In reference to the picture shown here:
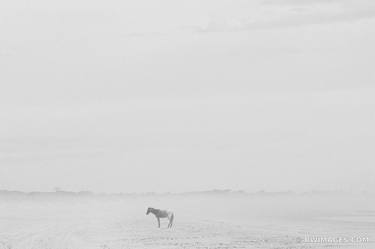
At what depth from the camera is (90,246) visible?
42.0m

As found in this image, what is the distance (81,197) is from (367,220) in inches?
2499

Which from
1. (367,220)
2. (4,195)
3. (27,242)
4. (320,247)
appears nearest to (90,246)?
(27,242)

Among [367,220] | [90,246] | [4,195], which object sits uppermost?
[4,195]

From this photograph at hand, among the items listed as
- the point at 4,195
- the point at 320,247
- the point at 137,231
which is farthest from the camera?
the point at 4,195

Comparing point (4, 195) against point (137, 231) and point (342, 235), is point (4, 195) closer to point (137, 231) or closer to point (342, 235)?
point (137, 231)

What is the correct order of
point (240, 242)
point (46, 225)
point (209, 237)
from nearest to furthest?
point (240, 242) → point (209, 237) → point (46, 225)

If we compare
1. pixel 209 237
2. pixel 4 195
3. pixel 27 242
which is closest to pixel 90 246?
pixel 27 242

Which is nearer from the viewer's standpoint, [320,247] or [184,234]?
[320,247]

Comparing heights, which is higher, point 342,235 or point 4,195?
point 4,195

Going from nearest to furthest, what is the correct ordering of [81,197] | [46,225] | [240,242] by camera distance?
[240,242] → [46,225] → [81,197]

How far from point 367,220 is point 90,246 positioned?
2237cm

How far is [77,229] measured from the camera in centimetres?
5106

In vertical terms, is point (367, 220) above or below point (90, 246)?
above

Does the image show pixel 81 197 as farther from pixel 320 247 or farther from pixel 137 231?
pixel 320 247
